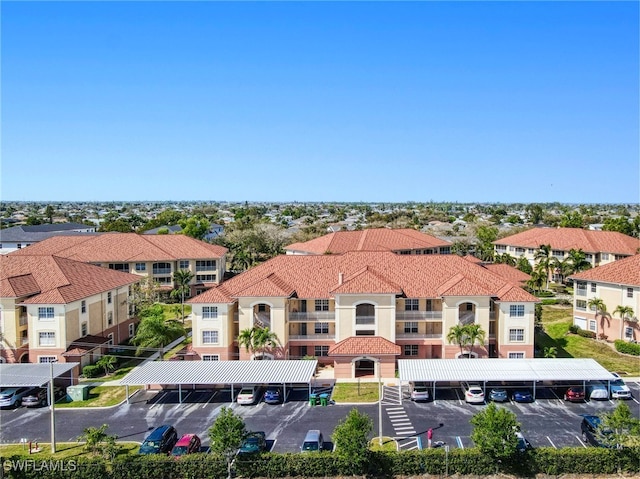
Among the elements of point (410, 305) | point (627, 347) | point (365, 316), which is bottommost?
point (627, 347)

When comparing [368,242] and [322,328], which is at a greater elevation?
[368,242]

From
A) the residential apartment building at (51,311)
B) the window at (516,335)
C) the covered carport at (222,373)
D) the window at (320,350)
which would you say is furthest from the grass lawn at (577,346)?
the residential apartment building at (51,311)

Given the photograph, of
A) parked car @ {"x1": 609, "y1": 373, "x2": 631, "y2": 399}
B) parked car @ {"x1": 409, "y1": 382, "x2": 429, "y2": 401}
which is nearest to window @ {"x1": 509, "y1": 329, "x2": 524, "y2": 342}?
parked car @ {"x1": 609, "y1": 373, "x2": 631, "y2": 399}

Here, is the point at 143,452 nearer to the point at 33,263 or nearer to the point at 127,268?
the point at 33,263

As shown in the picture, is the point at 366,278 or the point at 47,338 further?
the point at 366,278

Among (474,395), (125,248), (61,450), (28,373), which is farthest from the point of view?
(125,248)

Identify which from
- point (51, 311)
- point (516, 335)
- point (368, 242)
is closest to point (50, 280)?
point (51, 311)

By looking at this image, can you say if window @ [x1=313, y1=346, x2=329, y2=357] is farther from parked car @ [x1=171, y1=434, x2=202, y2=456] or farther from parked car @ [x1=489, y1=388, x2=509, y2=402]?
parked car @ [x1=171, y1=434, x2=202, y2=456]

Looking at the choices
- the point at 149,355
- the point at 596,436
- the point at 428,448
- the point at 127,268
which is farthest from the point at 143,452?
the point at 127,268

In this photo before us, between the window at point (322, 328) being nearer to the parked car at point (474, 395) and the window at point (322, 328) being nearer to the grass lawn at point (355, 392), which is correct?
the grass lawn at point (355, 392)

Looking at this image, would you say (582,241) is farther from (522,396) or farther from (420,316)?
(522,396)
